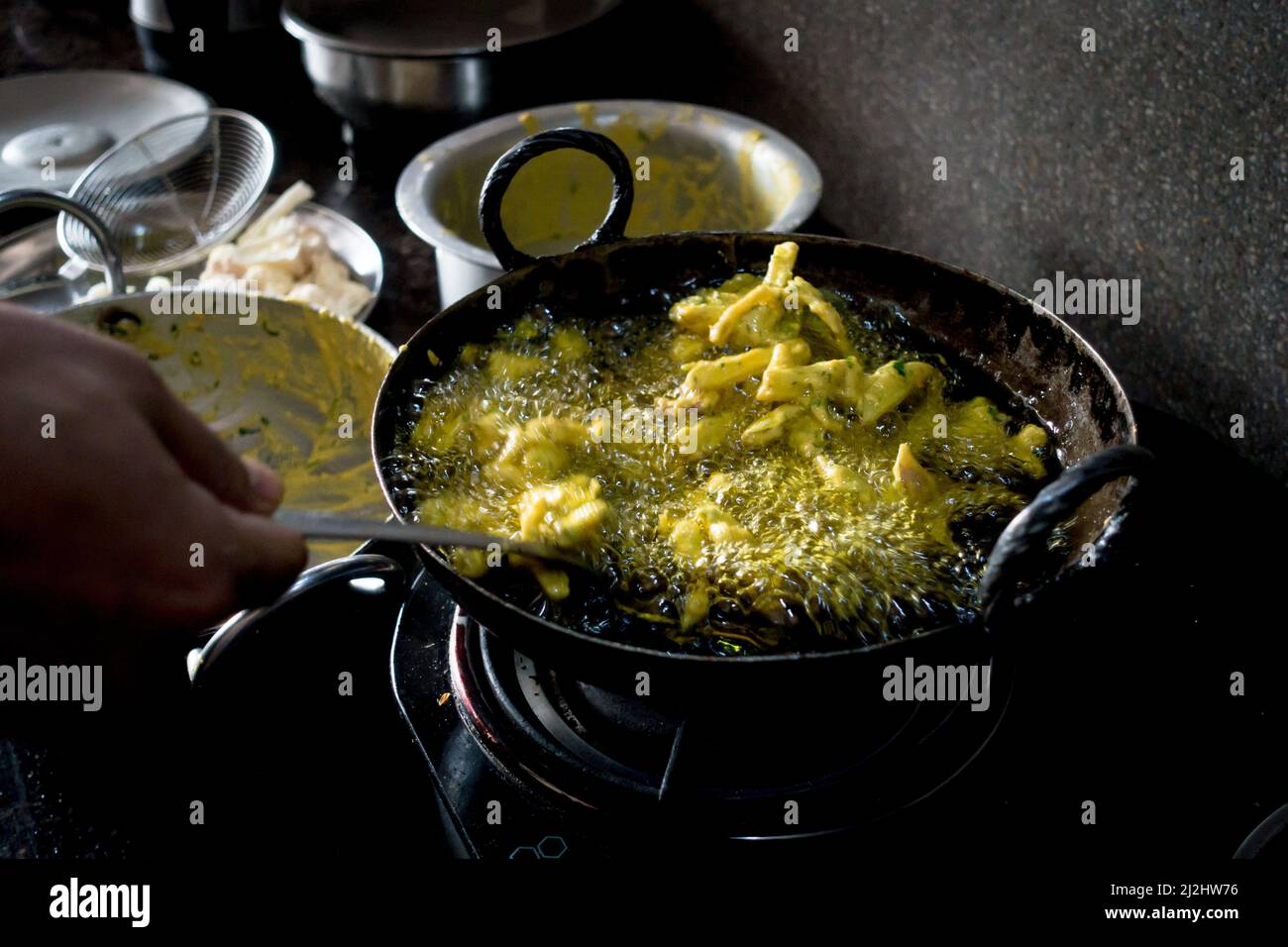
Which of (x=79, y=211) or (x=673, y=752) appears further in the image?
(x=79, y=211)

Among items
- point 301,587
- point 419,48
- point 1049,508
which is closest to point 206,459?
point 301,587

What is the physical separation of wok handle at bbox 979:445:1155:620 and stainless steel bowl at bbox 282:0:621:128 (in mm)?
1936

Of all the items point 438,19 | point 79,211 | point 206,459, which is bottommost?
point 206,459

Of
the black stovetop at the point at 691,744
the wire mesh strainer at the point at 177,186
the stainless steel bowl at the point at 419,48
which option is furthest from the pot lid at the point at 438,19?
the black stovetop at the point at 691,744

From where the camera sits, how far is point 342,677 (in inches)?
61.7

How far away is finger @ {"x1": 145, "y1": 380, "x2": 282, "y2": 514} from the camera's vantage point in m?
0.79

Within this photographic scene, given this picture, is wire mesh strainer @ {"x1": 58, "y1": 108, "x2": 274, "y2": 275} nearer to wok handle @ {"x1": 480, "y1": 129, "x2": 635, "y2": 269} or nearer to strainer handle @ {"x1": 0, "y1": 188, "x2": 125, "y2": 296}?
strainer handle @ {"x1": 0, "y1": 188, "x2": 125, "y2": 296}

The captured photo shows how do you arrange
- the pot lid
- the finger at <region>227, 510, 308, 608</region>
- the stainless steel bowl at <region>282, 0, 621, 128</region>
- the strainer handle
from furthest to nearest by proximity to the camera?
the pot lid
the stainless steel bowl at <region>282, 0, 621, 128</region>
the strainer handle
the finger at <region>227, 510, 308, 608</region>

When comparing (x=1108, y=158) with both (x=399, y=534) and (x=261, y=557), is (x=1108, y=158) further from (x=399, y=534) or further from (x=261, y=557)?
(x=261, y=557)

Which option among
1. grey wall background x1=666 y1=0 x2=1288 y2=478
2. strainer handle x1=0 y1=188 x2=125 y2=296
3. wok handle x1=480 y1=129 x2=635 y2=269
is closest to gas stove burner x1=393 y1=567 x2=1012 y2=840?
wok handle x1=480 y1=129 x2=635 y2=269

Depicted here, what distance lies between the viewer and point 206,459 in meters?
0.82

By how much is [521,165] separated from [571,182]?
0.82 meters
